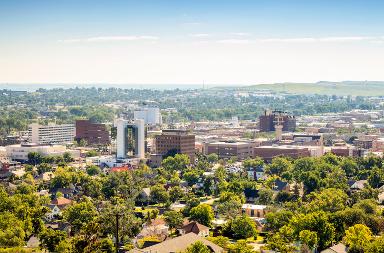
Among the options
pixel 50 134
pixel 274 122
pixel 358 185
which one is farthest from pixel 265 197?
pixel 274 122

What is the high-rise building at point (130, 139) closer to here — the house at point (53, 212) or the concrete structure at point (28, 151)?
the concrete structure at point (28, 151)

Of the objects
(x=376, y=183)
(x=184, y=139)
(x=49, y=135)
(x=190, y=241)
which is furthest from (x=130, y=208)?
(x=49, y=135)

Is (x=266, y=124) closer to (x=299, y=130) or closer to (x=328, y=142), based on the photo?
(x=299, y=130)

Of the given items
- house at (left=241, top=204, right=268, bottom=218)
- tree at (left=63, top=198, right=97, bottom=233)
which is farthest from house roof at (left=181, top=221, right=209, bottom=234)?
house at (left=241, top=204, right=268, bottom=218)

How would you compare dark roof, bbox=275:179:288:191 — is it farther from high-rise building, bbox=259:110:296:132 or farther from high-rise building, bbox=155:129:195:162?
high-rise building, bbox=259:110:296:132

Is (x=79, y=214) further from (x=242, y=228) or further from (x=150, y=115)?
(x=150, y=115)

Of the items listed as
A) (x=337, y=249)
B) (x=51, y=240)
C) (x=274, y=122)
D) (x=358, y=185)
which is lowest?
(x=274, y=122)
